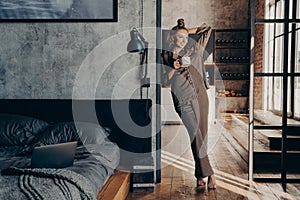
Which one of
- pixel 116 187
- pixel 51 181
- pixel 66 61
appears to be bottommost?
pixel 116 187

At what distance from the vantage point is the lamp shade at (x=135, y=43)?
4.20m

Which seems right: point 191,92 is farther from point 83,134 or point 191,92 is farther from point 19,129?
point 19,129

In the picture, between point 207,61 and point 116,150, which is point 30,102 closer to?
point 116,150

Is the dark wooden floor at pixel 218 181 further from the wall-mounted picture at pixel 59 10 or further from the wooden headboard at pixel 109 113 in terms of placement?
the wall-mounted picture at pixel 59 10

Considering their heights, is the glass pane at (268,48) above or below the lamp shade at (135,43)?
above

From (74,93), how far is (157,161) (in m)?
1.12

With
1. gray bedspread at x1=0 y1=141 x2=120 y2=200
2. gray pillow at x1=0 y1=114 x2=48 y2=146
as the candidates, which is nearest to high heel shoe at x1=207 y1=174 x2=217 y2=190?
gray bedspread at x1=0 y1=141 x2=120 y2=200

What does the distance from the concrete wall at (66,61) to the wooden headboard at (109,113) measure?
0.09m

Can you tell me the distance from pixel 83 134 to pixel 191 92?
4.90ft

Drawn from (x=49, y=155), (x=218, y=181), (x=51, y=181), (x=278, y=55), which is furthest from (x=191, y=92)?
(x=278, y=55)

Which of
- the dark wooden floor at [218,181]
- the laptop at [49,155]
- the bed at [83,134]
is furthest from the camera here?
the dark wooden floor at [218,181]

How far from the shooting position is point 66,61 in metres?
4.62

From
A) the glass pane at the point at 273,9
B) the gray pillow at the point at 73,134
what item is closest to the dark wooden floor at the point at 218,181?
the gray pillow at the point at 73,134

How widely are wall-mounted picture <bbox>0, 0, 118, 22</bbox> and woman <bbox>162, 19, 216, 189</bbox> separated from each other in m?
0.96
